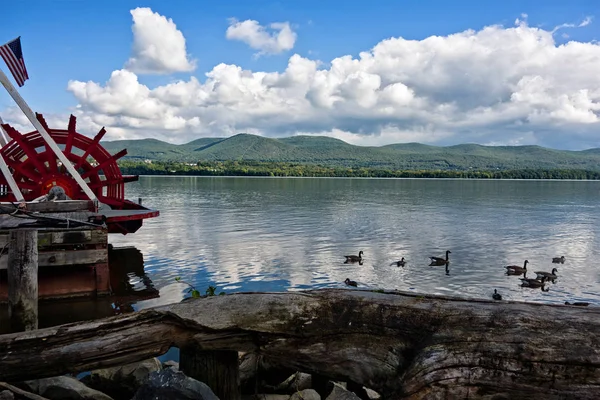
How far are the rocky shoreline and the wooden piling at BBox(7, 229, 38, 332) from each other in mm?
3058

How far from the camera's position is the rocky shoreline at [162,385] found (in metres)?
4.88

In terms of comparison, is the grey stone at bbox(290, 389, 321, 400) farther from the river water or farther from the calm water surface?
the calm water surface

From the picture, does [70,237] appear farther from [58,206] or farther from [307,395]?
[307,395]

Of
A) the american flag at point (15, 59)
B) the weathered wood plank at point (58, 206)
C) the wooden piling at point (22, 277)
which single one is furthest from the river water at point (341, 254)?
the american flag at point (15, 59)

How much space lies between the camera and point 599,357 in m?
3.98

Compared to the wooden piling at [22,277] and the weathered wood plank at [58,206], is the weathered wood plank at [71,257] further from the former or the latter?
the wooden piling at [22,277]

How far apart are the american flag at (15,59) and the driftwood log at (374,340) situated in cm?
2027

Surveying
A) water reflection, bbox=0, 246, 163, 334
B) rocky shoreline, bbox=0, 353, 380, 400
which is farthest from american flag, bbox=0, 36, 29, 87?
rocky shoreline, bbox=0, 353, 380, 400

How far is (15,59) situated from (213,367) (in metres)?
21.2

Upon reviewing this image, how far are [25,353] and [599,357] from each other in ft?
16.7

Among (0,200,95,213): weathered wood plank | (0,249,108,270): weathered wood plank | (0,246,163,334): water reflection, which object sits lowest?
(0,246,163,334): water reflection

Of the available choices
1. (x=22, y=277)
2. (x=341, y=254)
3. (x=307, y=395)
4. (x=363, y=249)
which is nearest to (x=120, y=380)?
(x=307, y=395)

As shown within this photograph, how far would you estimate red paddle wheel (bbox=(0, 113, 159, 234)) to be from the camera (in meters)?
26.6

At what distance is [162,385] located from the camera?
480cm
